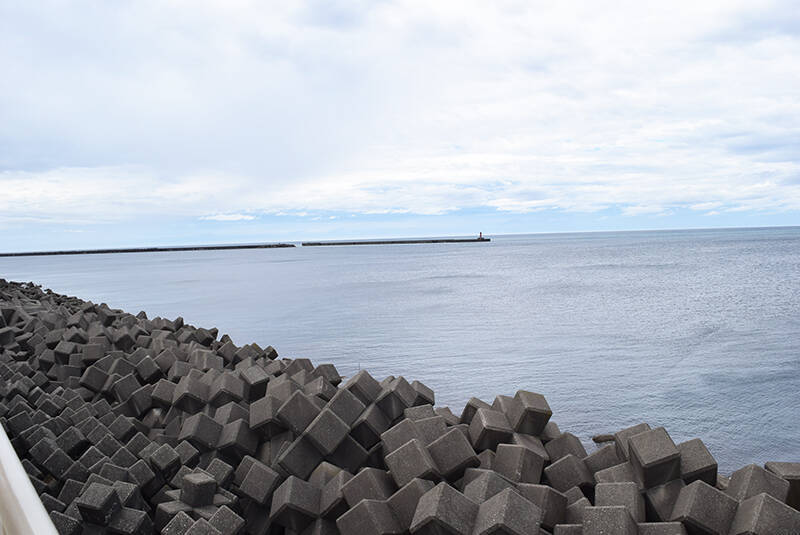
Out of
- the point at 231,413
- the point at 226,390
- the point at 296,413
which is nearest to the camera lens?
the point at 296,413

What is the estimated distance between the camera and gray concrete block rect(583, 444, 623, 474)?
3150mm

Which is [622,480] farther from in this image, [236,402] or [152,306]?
[152,306]

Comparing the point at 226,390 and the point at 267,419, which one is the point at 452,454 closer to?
the point at 267,419

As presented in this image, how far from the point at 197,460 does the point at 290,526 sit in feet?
2.72

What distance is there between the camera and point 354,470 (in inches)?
126

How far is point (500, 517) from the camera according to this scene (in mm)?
2264

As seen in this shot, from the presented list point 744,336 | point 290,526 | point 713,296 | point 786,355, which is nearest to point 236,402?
point 290,526

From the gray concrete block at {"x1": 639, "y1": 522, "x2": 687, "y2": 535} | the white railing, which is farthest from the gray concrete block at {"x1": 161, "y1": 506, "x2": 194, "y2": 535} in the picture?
the gray concrete block at {"x1": 639, "y1": 522, "x2": 687, "y2": 535}

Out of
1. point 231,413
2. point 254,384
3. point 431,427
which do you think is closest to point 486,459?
point 431,427

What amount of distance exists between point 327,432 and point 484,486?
93 cm

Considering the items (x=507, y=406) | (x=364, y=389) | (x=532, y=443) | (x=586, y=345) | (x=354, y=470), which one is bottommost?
(x=586, y=345)

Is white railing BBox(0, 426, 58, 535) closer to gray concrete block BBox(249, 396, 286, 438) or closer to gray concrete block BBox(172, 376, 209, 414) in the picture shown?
gray concrete block BBox(249, 396, 286, 438)

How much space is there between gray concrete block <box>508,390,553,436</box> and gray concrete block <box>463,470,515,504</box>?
2.40 ft

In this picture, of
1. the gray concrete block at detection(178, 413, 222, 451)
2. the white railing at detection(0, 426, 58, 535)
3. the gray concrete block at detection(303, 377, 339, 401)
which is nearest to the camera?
the white railing at detection(0, 426, 58, 535)
